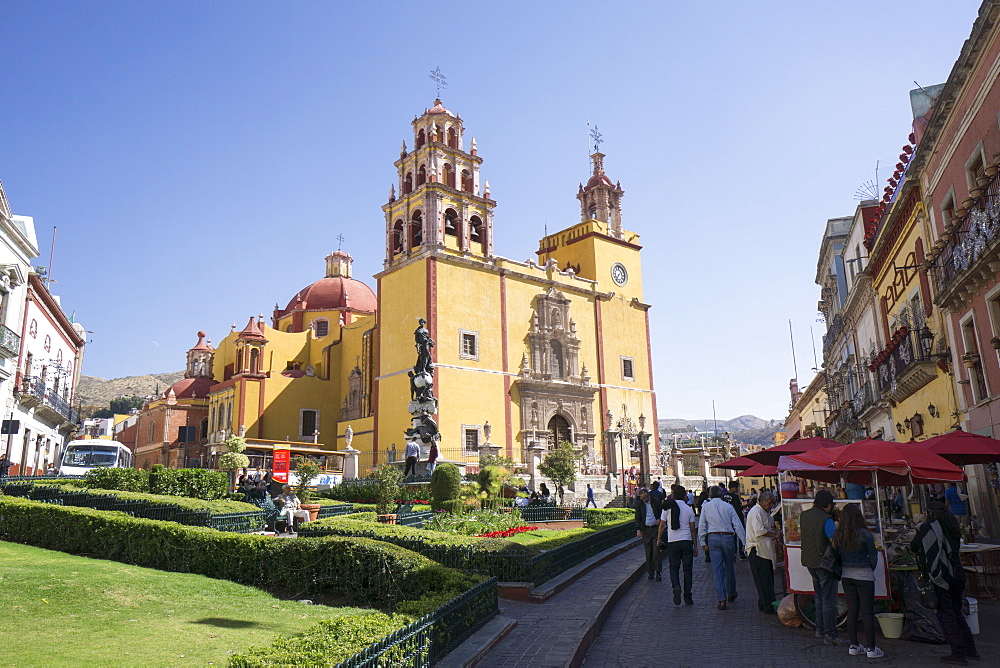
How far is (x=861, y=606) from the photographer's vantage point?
7.04 m

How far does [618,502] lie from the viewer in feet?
101

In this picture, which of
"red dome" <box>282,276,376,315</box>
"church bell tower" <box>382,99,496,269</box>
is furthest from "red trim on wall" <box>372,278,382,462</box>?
"red dome" <box>282,276,376,315</box>

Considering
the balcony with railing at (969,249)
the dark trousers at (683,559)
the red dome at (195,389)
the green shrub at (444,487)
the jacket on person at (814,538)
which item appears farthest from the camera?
the red dome at (195,389)

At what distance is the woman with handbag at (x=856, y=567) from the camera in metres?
6.87

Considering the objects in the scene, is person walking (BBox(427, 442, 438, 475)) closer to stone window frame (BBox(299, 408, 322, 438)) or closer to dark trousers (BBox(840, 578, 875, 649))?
stone window frame (BBox(299, 408, 322, 438))

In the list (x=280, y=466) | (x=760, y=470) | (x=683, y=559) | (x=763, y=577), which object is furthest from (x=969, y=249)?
(x=280, y=466)

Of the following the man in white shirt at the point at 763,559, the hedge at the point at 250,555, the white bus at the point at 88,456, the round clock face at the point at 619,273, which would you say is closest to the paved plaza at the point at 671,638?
the man in white shirt at the point at 763,559

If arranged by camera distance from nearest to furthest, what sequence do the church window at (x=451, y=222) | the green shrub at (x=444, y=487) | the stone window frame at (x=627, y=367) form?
the green shrub at (x=444, y=487)
the church window at (x=451, y=222)
the stone window frame at (x=627, y=367)

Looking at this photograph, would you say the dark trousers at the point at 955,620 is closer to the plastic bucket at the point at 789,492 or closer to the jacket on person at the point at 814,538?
the jacket on person at the point at 814,538

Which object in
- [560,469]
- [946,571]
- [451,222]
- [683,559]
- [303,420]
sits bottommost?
[683,559]

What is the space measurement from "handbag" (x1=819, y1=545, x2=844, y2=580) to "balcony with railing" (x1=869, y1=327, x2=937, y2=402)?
10.4m

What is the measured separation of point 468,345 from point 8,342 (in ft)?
64.1

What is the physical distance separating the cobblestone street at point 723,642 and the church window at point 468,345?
26.8m

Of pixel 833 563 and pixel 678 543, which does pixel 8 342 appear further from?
pixel 833 563
